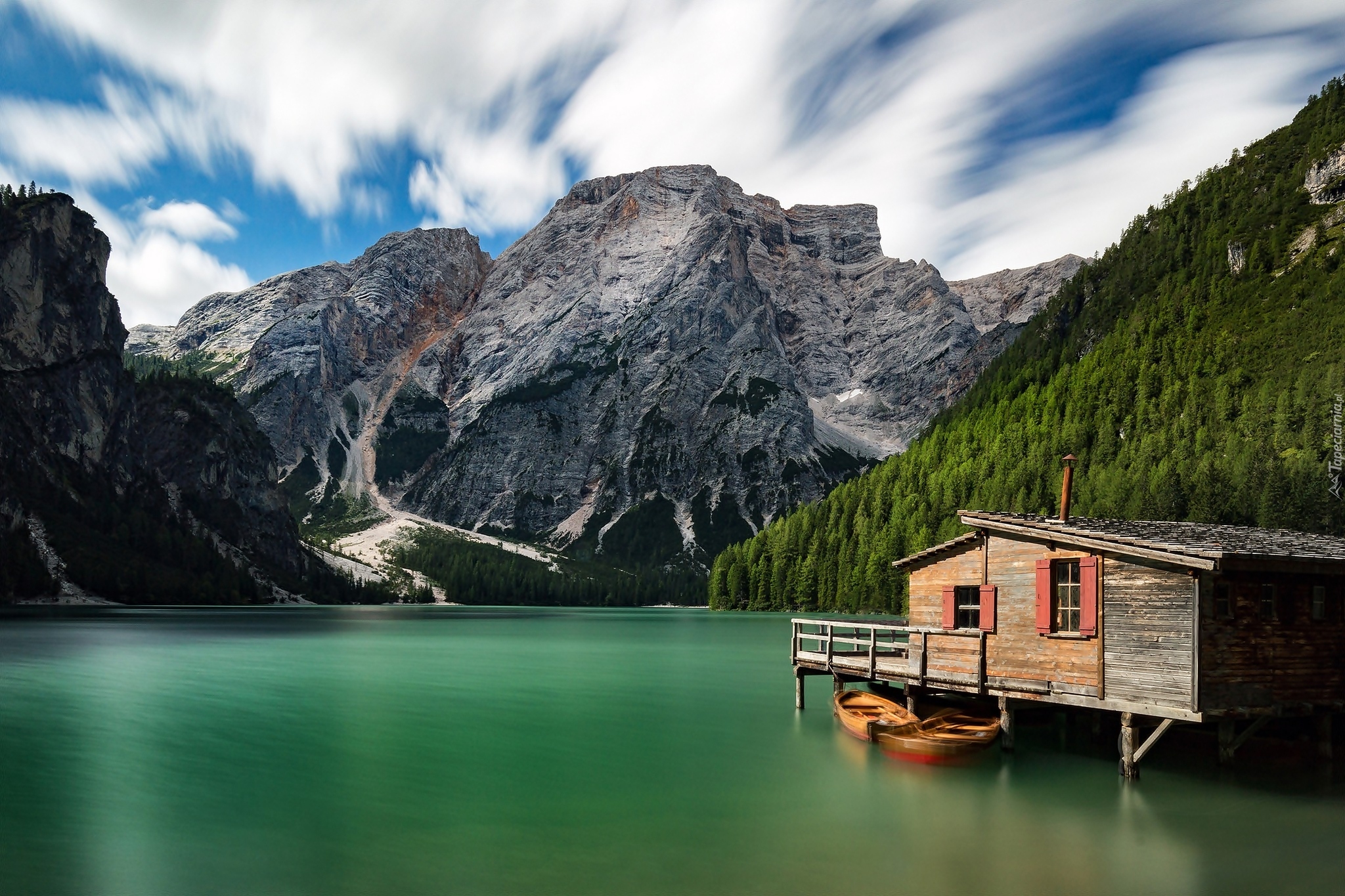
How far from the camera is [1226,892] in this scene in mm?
18906

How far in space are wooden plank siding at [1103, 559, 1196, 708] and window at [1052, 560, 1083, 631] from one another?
1294mm

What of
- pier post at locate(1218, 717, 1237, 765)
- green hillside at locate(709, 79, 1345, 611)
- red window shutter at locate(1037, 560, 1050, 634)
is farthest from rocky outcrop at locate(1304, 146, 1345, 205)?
red window shutter at locate(1037, 560, 1050, 634)

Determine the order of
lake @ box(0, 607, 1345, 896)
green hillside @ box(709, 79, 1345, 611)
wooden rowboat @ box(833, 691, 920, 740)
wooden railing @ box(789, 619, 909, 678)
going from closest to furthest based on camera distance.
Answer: lake @ box(0, 607, 1345, 896) < wooden rowboat @ box(833, 691, 920, 740) < wooden railing @ box(789, 619, 909, 678) < green hillside @ box(709, 79, 1345, 611)

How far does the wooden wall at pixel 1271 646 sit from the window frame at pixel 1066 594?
159 inches

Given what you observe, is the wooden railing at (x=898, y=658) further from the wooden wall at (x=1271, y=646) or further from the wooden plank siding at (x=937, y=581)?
the wooden wall at (x=1271, y=646)

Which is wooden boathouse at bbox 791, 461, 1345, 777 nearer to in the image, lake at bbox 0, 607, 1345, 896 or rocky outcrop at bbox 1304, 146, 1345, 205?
lake at bbox 0, 607, 1345, 896

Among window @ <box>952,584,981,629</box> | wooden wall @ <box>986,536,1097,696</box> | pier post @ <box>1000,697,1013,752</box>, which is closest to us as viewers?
wooden wall @ <box>986,536,1097,696</box>

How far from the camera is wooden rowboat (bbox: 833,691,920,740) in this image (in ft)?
113

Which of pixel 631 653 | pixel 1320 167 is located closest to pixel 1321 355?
pixel 1320 167

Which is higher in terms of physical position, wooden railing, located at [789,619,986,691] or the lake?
wooden railing, located at [789,619,986,691]

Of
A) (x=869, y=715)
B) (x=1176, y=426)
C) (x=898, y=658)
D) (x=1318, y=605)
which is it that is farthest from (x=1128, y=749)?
(x=1176, y=426)

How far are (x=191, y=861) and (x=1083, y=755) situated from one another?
29077 millimetres

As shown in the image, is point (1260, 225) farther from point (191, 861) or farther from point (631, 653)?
point (191, 861)

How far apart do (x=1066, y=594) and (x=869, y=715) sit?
9.98m
